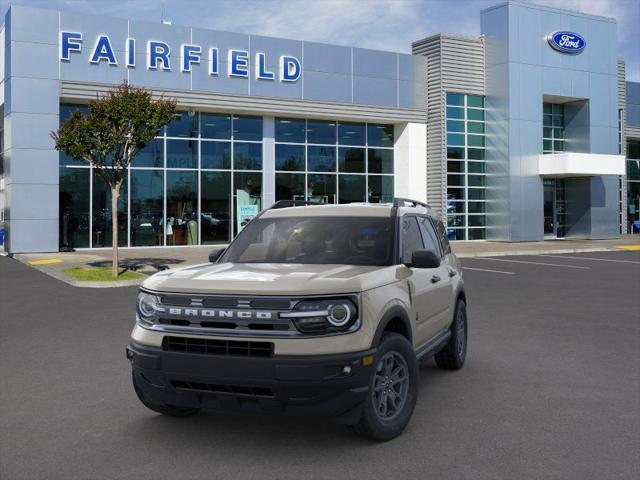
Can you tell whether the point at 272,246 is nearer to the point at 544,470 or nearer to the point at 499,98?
the point at 544,470

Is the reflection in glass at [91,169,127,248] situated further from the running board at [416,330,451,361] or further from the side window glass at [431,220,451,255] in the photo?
the running board at [416,330,451,361]

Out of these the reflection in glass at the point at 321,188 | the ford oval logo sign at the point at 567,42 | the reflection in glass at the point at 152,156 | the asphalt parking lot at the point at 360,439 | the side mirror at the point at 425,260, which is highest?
the ford oval logo sign at the point at 567,42

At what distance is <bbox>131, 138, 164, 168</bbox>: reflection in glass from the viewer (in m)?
26.0

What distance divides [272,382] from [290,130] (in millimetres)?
25452

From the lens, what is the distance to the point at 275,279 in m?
4.51

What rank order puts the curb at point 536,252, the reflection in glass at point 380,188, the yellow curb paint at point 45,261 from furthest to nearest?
the reflection in glass at point 380,188
the curb at point 536,252
the yellow curb paint at point 45,261

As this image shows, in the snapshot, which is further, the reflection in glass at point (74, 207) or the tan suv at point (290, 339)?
the reflection in glass at point (74, 207)

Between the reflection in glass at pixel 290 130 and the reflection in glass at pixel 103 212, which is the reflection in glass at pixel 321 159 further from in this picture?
the reflection in glass at pixel 103 212

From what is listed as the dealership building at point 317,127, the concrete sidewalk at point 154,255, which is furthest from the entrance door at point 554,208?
the concrete sidewalk at point 154,255

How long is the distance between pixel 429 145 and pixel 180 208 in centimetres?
1175

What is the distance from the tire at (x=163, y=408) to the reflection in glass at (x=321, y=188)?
2405 cm

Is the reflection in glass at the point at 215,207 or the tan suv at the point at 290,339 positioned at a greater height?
the reflection in glass at the point at 215,207

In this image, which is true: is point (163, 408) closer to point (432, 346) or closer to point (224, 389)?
point (224, 389)

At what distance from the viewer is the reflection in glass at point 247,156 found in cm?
2786
